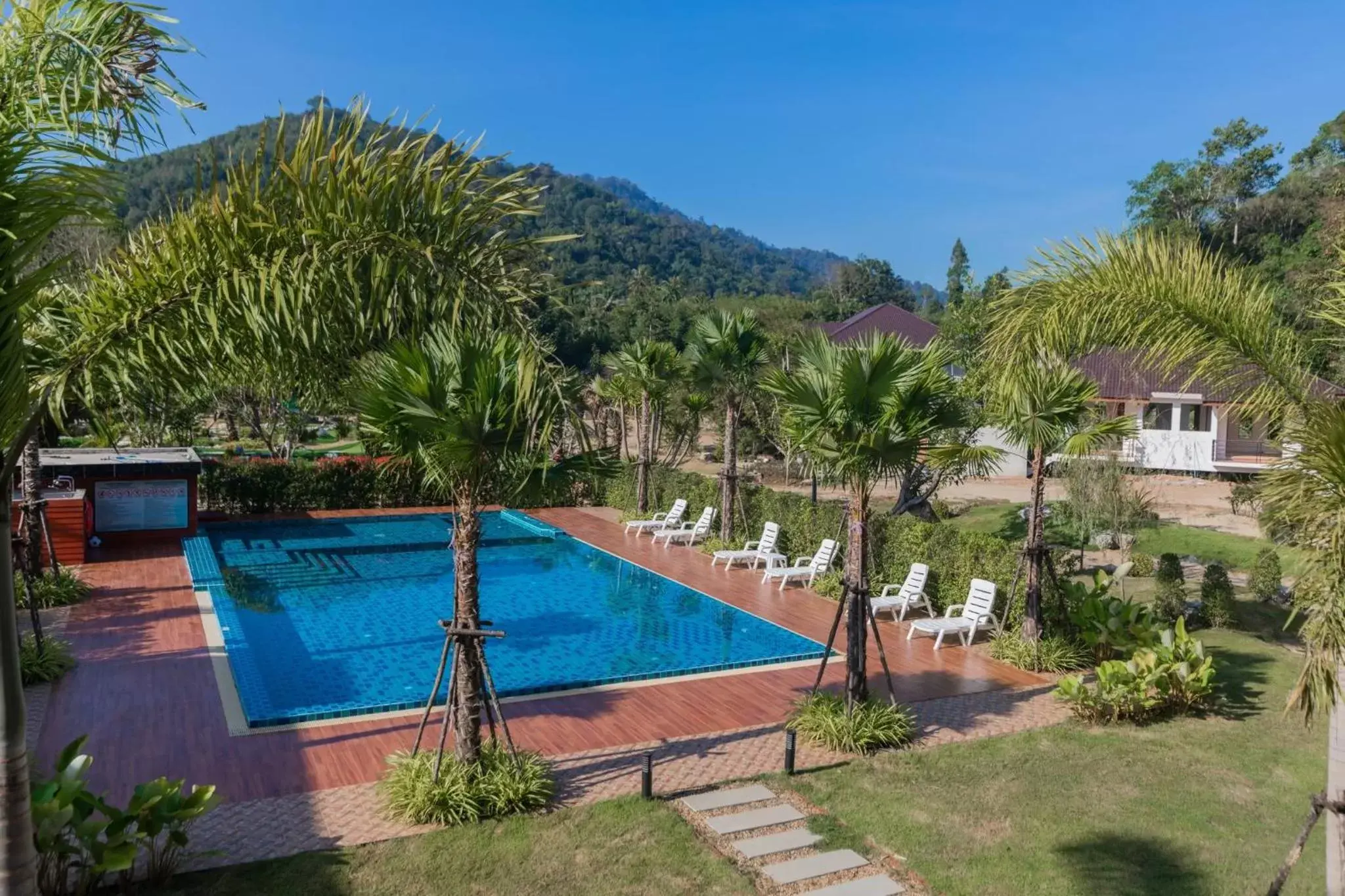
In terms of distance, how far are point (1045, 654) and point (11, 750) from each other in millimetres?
10543

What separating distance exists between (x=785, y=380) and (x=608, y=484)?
17249mm

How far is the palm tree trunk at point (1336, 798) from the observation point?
4.70m

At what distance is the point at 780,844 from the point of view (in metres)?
6.79

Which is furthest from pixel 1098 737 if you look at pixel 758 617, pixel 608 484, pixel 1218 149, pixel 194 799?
pixel 1218 149

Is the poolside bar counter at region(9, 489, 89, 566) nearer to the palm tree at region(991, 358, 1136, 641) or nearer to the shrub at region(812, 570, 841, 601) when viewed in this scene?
the shrub at region(812, 570, 841, 601)

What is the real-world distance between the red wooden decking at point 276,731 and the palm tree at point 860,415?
1.77 meters

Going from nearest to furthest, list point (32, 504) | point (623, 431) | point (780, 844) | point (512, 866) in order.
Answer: point (512, 866) < point (780, 844) < point (32, 504) < point (623, 431)

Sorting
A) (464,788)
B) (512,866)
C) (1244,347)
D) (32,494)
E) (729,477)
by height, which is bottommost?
(512,866)

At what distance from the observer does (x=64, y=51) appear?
4.47m

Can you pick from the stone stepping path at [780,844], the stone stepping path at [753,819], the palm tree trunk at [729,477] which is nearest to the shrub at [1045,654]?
the stone stepping path at [780,844]

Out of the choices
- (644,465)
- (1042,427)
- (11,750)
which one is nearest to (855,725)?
(1042,427)

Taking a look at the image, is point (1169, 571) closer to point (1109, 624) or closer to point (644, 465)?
point (1109, 624)

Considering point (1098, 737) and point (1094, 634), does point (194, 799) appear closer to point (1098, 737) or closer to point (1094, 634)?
point (1098, 737)

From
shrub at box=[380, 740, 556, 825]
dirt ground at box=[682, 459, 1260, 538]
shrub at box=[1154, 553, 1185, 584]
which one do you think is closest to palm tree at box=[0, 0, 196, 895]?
shrub at box=[380, 740, 556, 825]
